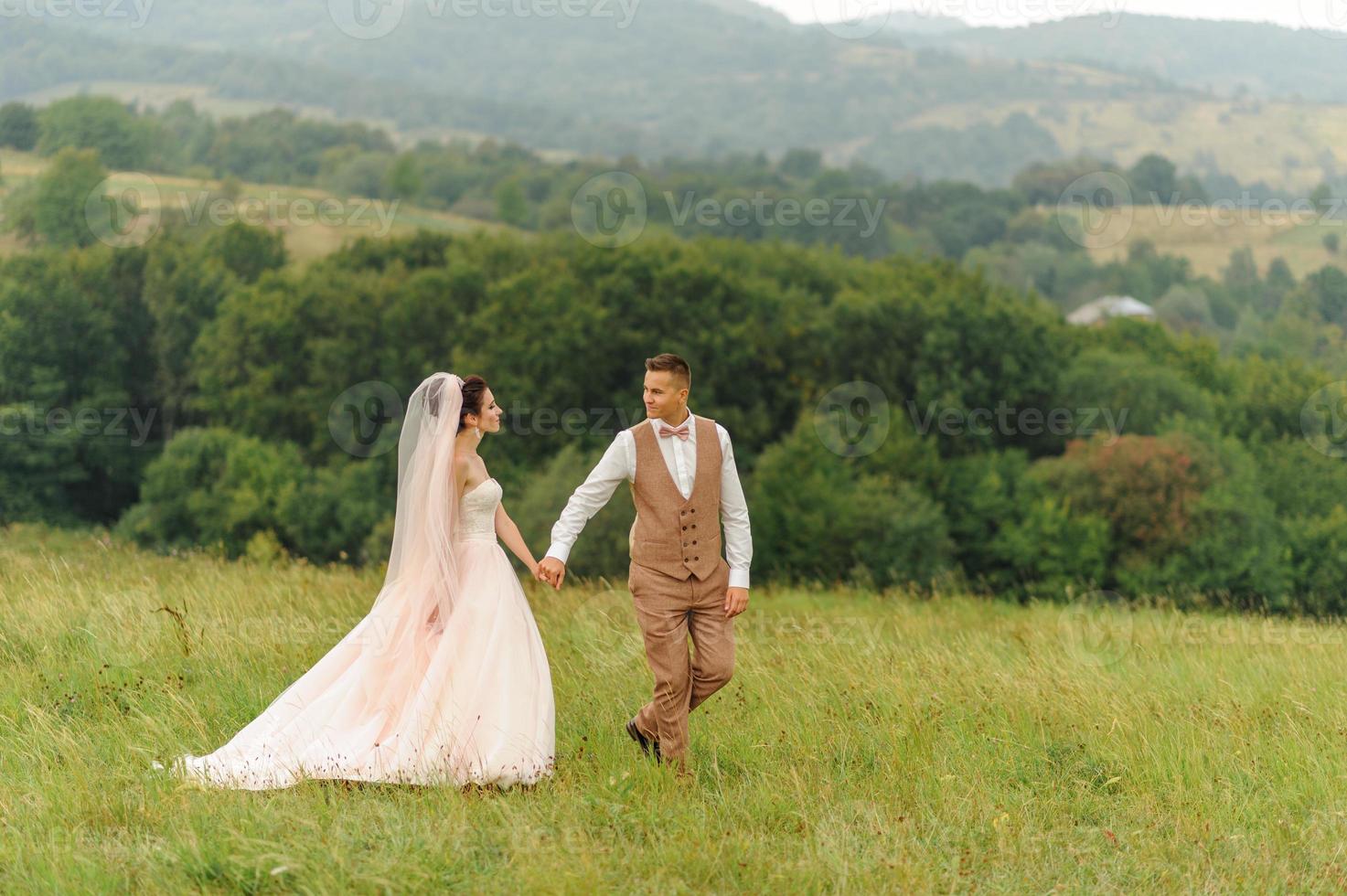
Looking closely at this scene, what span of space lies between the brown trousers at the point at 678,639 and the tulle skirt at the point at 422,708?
1.83 feet

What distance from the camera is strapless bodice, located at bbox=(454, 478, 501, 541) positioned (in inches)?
260

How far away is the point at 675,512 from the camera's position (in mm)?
6211

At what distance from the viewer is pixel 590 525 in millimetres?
39719

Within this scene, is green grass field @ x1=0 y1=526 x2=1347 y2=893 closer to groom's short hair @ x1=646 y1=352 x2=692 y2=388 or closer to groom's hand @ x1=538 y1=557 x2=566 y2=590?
groom's hand @ x1=538 y1=557 x2=566 y2=590

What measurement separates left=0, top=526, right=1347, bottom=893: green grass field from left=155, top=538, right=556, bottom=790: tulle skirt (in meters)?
0.16

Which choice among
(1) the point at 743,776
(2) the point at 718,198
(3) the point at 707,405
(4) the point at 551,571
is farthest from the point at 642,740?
(2) the point at 718,198

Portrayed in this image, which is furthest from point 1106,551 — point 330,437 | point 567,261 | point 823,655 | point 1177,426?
point 823,655

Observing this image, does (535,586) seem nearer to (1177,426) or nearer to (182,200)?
(1177,426)

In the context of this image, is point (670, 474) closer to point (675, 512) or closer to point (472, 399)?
point (675, 512)

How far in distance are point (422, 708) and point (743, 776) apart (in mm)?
1595

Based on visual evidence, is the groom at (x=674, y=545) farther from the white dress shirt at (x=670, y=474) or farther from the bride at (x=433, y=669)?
the bride at (x=433, y=669)

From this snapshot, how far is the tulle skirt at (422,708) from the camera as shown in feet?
19.4

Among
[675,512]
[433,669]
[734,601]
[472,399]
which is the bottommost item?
A: [433,669]

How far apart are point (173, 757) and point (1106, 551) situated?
138 feet
